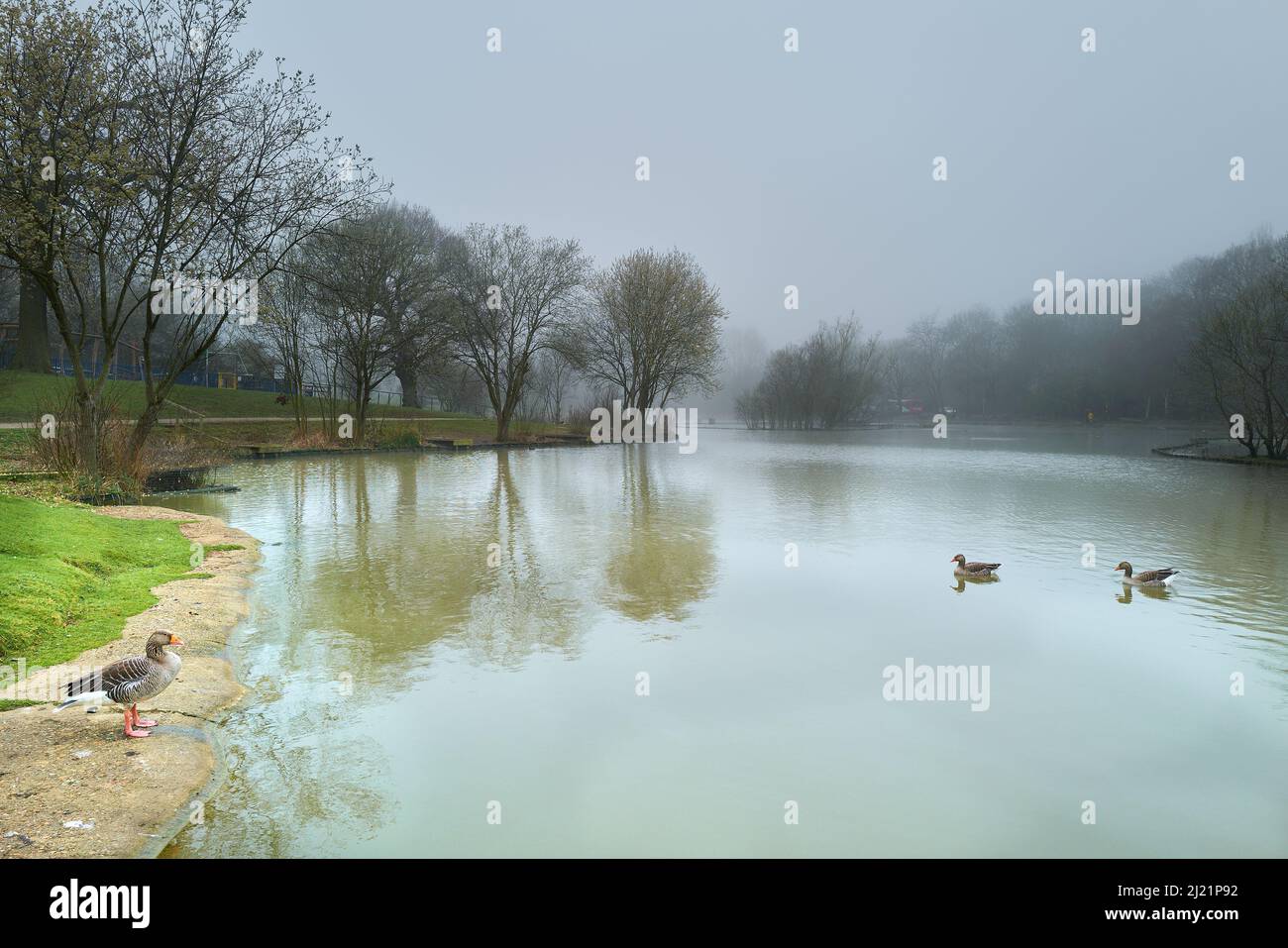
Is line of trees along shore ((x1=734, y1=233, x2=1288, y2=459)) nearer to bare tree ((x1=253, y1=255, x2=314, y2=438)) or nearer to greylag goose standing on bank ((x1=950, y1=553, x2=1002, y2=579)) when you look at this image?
greylag goose standing on bank ((x1=950, y1=553, x2=1002, y2=579))

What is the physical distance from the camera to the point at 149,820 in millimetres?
4219

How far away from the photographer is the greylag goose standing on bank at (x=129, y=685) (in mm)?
5137

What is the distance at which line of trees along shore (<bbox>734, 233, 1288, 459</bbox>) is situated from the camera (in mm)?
67250

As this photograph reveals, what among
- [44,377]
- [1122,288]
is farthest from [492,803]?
[1122,288]

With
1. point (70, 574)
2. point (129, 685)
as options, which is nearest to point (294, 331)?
point (70, 574)

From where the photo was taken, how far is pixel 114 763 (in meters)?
4.82

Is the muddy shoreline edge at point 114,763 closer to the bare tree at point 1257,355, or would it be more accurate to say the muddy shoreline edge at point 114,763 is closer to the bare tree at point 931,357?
the bare tree at point 1257,355

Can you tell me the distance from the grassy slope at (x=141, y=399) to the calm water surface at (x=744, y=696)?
19.8 meters

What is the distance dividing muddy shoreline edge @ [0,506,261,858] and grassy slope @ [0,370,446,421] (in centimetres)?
2079

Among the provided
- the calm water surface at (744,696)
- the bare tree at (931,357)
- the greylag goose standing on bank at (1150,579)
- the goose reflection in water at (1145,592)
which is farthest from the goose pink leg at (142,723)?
the bare tree at (931,357)

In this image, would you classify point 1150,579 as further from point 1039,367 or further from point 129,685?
point 1039,367

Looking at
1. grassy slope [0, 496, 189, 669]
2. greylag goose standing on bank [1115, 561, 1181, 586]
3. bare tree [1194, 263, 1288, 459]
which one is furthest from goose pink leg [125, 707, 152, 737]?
bare tree [1194, 263, 1288, 459]

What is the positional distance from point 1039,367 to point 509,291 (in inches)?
2958
